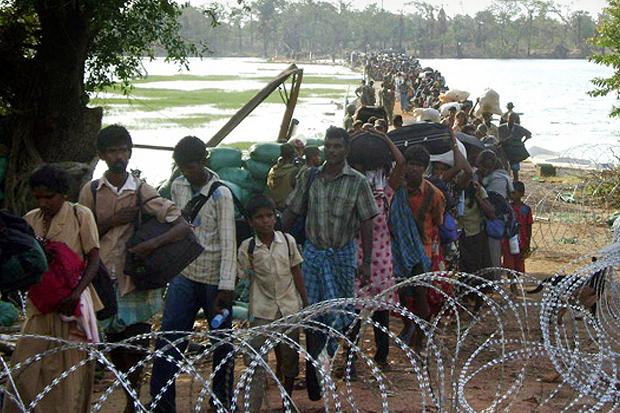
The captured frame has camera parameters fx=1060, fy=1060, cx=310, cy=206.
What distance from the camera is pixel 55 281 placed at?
4.73 m

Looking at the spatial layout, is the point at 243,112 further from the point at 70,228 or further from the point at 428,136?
the point at 70,228

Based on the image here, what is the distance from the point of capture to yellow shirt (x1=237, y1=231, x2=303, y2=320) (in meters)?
5.77

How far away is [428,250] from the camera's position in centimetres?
750

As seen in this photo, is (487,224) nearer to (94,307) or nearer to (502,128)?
(94,307)

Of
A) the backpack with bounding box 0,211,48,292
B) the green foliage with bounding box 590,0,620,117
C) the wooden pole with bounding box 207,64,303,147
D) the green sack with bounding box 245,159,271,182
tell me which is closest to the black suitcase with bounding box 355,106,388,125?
the green sack with bounding box 245,159,271,182

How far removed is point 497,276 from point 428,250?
7.73 feet

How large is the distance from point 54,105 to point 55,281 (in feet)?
21.1

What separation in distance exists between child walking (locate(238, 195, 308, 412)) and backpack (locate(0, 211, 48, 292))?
1.65m

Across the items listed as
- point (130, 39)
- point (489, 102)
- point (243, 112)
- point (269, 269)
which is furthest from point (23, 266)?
point (489, 102)

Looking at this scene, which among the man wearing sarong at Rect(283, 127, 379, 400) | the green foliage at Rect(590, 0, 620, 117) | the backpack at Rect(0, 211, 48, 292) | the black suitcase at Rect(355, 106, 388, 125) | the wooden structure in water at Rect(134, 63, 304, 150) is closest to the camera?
the backpack at Rect(0, 211, 48, 292)

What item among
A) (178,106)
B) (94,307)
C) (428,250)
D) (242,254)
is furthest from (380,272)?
(178,106)

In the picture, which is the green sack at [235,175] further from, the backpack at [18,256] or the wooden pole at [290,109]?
the backpack at [18,256]

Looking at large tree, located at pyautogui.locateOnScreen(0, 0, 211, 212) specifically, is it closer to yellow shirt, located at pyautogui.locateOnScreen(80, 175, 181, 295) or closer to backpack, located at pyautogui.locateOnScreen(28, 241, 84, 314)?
yellow shirt, located at pyautogui.locateOnScreen(80, 175, 181, 295)

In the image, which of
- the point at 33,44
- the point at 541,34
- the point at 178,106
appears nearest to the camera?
the point at 33,44
